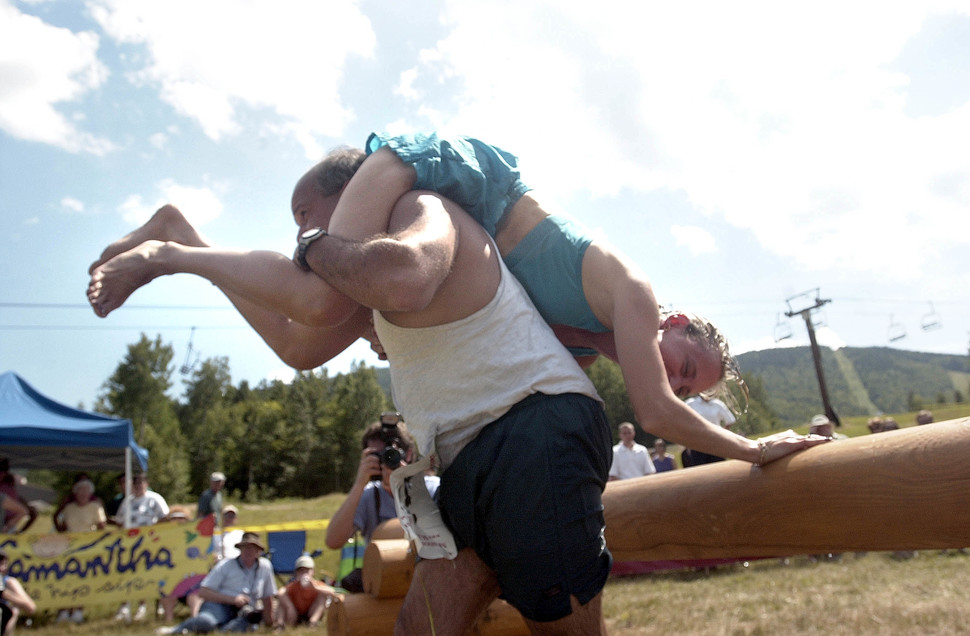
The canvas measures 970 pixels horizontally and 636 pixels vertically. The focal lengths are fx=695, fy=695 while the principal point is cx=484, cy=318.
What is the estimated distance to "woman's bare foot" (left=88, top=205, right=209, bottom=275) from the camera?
5.51ft

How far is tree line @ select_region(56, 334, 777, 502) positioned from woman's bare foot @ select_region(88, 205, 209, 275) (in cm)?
4490

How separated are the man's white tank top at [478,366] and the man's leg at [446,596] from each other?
26 cm

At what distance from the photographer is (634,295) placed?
1524 millimetres

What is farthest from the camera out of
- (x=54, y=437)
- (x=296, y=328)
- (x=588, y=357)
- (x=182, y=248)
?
(x=54, y=437)

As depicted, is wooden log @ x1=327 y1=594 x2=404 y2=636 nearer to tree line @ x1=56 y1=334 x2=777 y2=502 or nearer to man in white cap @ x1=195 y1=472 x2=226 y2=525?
man in white cap @ x1=195 y1=472 x2=226 y2=525

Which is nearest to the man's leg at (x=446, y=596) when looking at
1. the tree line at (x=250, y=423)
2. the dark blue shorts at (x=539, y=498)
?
the dark blue shorts at (x=539, y=498)

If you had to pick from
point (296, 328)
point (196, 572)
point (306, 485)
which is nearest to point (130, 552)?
point (196, 572)

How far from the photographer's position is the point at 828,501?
5.03ft

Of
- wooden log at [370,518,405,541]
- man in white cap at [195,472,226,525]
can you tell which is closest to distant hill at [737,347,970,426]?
man in white cap at [195,472,226,525]

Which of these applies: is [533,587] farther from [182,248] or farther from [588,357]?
[182,248]

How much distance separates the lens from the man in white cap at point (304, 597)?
695 cm

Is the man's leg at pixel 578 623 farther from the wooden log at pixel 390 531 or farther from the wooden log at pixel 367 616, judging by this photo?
the wooden log at pixel 390 531

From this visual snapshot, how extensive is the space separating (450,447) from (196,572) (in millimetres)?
7575

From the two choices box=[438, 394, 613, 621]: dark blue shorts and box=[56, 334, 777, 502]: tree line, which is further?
box=[56, 334, 777, 502]: tree line
